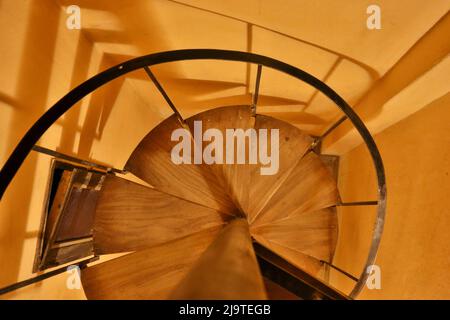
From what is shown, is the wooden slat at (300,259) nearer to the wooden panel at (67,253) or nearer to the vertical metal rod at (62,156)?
the vertical metal rod at (62,156)

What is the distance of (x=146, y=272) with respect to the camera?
1.30m

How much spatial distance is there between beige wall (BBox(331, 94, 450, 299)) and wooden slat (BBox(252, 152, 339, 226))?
43 cm

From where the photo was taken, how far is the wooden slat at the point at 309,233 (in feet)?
5.72

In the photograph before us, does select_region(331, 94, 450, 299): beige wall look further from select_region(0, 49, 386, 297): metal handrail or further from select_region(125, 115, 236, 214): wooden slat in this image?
select_region(125, 115, 236, 214): wooden slat

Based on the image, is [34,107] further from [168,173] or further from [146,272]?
[146,272]

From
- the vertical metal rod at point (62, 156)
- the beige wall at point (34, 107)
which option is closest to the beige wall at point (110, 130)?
the beige wall at point (34, 107)

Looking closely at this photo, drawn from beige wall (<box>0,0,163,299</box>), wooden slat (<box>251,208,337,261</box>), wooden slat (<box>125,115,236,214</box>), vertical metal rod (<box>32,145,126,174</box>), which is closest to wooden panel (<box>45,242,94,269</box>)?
beige wall (<box>0,0,163,299</box>)

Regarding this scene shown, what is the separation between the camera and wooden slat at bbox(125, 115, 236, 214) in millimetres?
1523

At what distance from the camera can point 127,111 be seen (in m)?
2.38
